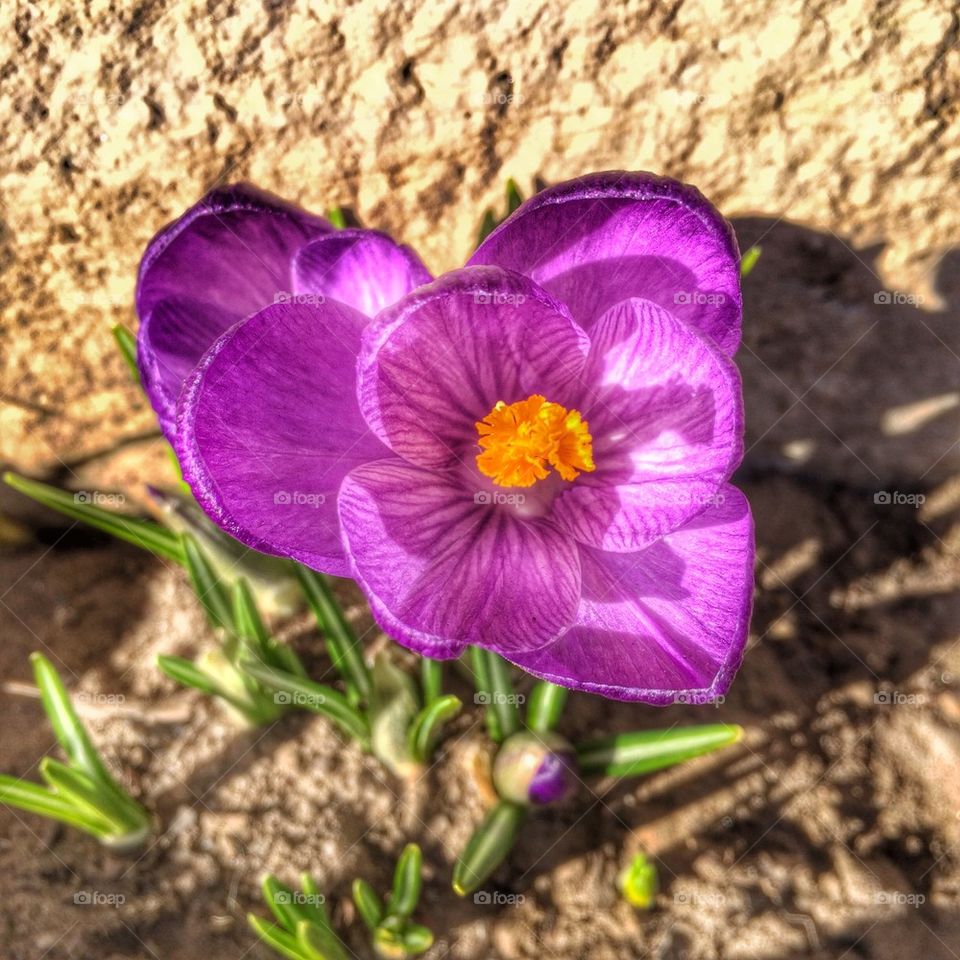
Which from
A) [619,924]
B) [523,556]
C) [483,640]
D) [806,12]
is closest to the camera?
[483,640]

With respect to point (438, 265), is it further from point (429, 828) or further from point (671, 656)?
point (429, 828)

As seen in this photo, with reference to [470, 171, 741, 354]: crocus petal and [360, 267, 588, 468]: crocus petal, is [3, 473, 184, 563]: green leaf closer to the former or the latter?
[360, 267, 588, 468]: crocus petal

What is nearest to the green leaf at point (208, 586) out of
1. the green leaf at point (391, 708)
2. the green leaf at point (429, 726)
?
the green leaf at point (391, 708)

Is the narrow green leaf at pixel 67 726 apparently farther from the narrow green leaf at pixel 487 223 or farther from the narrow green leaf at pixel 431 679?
the narrow green leaf at pixel 487 223

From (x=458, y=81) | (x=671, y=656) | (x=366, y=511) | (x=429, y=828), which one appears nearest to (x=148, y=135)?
(x=458, y=81)

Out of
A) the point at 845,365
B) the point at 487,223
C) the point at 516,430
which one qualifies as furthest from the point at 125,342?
the point at 845,365

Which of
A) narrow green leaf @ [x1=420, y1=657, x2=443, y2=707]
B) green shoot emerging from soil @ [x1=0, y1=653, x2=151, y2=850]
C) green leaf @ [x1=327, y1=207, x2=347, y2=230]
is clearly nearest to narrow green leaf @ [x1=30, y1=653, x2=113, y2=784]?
green shoot emerging from soil @ [x1=0, y1=653, x2=151, y2=850]
